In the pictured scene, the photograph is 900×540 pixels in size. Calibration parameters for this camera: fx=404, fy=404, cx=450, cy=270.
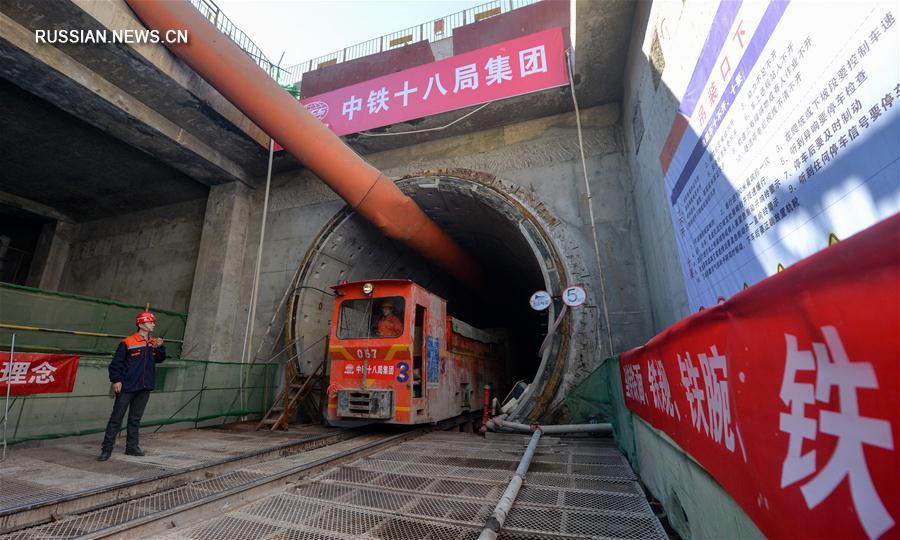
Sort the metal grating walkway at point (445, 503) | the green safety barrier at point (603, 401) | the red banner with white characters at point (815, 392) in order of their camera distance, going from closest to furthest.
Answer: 1. the red banner with white characters at point (815, 392)
2. the metal grating walkway at point (445, 503)
3. the green safety barrier at point (603, 401)

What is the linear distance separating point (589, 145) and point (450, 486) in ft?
24.2

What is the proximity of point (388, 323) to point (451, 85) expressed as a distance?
5188 mm

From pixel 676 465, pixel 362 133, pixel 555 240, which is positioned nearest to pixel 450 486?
pixel 676 465

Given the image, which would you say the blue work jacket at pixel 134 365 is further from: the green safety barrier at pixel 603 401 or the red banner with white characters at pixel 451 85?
the red banner with white characters at pixel 451 85

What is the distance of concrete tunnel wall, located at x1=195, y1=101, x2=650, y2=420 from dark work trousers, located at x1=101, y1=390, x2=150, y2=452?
16.1 feet

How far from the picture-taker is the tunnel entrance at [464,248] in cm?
798

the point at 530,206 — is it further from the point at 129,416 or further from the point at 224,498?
the point at 129,416

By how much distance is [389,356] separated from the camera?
22.6 ft

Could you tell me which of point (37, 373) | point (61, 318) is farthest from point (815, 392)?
point (61, 318)

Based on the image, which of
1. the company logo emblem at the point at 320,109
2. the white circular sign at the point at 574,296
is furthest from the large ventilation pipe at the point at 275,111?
the white circular sign at the point at 574,296

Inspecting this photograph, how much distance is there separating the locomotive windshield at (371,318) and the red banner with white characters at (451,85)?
4.13 m

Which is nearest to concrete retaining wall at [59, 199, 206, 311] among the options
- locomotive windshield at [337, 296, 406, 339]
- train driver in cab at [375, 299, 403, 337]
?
locomotive windshield at [337, 296, 406, 339]

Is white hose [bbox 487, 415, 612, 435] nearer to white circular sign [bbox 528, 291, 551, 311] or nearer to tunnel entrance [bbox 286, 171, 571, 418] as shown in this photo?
tunnel entrance [bbox 286, 171, 571, 418]

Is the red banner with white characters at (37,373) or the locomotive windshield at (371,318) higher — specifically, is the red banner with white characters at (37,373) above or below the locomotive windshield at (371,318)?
below
